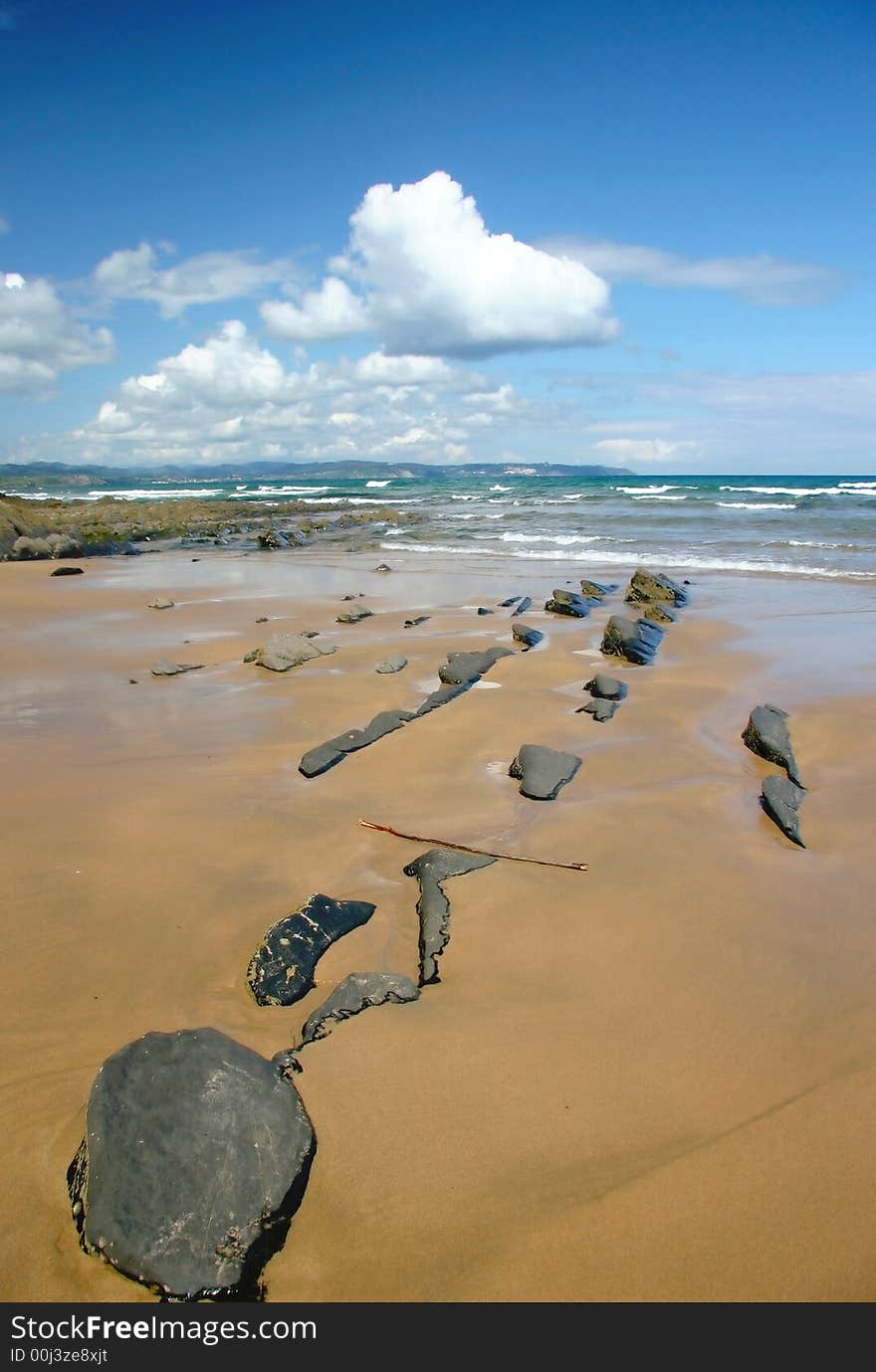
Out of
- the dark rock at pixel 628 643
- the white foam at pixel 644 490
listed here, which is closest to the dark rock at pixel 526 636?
the dark rock at pixel 628 643

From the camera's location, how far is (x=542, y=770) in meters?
4.94

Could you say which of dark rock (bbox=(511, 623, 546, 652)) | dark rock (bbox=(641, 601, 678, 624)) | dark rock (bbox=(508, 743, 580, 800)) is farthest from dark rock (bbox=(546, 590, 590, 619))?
dark rock (bbox=(508, 743, 580, 800))

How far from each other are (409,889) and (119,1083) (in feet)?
5.59

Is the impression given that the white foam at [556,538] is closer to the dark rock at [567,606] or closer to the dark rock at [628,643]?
the dark rock at [567,606]

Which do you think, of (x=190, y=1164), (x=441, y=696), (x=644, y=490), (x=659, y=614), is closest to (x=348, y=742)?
(x=441, y=696)

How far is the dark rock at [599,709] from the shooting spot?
6.30 meters

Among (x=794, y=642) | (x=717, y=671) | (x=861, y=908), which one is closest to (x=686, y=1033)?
(x=861, y=908)

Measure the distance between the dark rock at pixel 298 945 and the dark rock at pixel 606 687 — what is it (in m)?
4.09

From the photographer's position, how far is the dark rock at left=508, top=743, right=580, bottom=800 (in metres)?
4.74

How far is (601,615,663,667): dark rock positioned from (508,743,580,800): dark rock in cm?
356

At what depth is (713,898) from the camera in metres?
3.63

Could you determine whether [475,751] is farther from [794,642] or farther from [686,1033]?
[794,642]

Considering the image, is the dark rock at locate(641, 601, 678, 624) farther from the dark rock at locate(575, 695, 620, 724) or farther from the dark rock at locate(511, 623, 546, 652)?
the dark rock at locate(575, 695, 620, 724)

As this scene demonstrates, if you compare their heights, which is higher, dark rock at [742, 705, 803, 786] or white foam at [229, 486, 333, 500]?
white foam at [229, 486, 333, 500]
